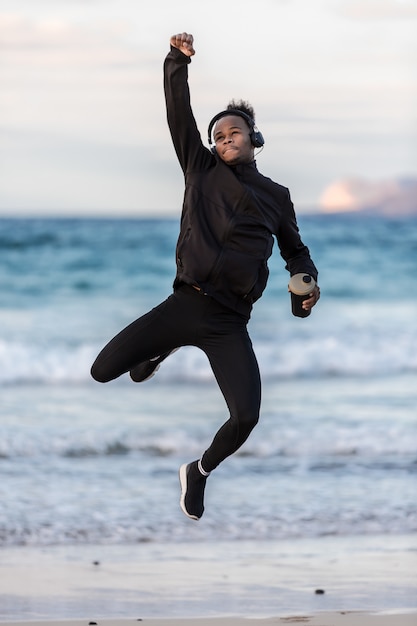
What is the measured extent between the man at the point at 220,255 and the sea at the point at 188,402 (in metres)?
2.51

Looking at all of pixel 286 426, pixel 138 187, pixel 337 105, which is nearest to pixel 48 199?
pixel 138 187

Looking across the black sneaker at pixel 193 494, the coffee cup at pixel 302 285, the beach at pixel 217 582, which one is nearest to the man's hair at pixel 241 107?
the coffee cup at pixel 302 285

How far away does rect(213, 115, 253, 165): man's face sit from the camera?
568 cm

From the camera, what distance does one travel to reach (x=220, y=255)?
558 centimetres

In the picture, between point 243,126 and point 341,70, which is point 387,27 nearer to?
point 341,70

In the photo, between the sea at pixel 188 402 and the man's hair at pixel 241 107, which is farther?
the sea at pixel 188 402

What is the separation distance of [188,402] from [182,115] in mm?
8443

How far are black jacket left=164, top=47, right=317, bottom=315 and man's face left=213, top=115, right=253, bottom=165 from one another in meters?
0.05

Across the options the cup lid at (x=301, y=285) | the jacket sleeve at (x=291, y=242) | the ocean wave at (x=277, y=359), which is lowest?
the cup lid at (x=301, y=285)

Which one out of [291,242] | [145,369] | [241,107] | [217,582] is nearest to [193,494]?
[145,369]

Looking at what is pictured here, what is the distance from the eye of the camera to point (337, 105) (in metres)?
22.3

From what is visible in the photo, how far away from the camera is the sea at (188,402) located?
342 inches

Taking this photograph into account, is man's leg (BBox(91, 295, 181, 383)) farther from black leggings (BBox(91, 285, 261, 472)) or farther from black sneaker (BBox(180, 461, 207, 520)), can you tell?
black sneaker (BBox(180, 461, 207, 520))

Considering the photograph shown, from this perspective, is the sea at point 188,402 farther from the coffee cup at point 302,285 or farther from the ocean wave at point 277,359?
the coffee cup at point 302,285
